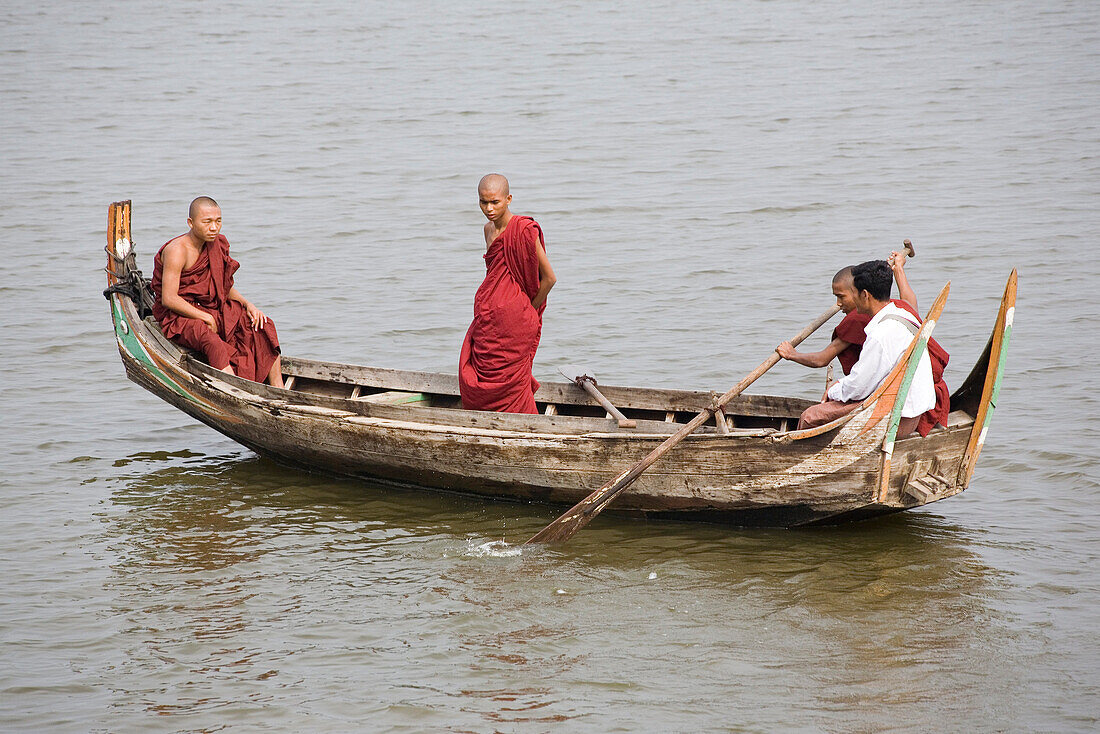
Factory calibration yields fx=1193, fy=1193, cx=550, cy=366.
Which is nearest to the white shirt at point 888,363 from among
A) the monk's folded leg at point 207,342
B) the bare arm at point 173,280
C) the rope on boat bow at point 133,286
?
the monk's folded leg at point 207,342

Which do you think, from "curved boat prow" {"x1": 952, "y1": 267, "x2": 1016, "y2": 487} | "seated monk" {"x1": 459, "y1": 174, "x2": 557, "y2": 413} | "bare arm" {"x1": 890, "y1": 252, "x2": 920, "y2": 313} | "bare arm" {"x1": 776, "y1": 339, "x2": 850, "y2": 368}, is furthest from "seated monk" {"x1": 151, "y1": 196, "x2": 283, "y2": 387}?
"curved boat prow" {"x1": 952, "y1": 267, "x2": 1016, "y2": 487}

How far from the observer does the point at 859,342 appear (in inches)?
223

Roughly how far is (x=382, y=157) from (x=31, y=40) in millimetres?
9977

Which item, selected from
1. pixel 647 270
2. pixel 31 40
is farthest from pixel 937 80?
pixel 31 40

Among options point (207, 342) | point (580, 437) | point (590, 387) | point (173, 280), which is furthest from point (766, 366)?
point (173, 280)

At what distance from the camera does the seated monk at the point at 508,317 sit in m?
6.35

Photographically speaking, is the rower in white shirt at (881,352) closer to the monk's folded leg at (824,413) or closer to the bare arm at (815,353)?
the monk's folded leg at (824,413)

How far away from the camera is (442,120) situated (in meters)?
16.8

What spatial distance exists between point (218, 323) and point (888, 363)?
3.90m

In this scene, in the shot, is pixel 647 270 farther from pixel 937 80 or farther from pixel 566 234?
pixel 937 80

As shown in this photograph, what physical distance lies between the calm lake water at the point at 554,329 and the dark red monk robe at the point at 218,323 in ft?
2.22

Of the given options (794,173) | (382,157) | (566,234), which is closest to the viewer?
(566,234)

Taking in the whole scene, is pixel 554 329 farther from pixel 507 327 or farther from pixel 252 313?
pixel 507 327

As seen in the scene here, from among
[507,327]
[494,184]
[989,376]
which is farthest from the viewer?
[507,327]
